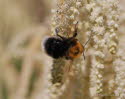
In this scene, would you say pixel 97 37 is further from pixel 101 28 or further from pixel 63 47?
pixel 63 47

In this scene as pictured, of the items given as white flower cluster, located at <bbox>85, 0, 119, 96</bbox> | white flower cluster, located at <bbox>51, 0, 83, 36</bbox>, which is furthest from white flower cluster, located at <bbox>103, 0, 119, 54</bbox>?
white flower cluster, located at <bbox>51, 0, 83, 36</bbox>

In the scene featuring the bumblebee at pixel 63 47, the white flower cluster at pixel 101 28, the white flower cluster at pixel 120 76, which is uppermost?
the bumblebee at pixel 63 47

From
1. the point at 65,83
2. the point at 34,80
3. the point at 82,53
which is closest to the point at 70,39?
the point at 82,53

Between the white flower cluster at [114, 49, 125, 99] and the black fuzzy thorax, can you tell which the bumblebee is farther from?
the white flower cluster at [114, 49, 125, 99]

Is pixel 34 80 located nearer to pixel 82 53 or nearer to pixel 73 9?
pixel 82 53

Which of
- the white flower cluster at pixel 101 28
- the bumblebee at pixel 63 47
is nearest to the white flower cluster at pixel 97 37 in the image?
the white flower cluster at pixel 101 28

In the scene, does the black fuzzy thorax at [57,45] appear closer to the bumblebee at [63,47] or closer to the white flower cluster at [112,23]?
the bumblebee at [63,47]

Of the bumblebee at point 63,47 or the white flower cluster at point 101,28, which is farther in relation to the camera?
the bumblebee at point 63,47

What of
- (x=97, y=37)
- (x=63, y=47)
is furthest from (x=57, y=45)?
(x=97, y=37)
